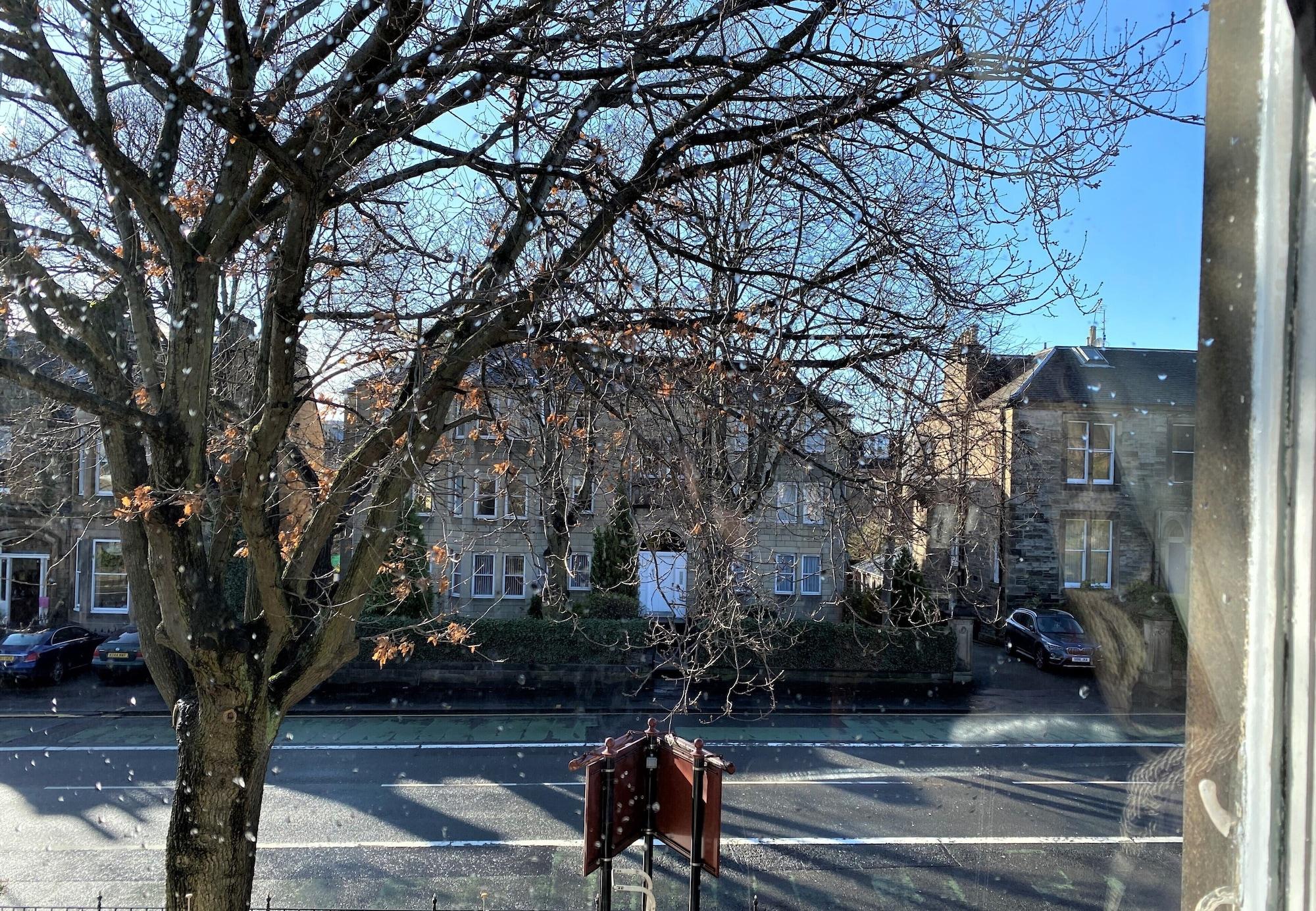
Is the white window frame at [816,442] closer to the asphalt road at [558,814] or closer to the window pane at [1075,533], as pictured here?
the window pane at [1075,533]

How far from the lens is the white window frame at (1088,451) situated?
7.34ft

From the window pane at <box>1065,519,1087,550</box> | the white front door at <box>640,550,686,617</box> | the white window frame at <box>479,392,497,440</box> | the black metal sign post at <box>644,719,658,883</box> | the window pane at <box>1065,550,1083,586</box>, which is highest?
the white window frame at <box>479,392,497,440</box>

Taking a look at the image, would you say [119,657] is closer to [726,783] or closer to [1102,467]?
[726,783]

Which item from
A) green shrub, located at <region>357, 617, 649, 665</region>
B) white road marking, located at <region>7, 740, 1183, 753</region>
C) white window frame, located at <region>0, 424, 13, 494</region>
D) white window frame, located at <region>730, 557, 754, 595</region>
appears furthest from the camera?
green shrub, located at <region>357, 617, 649, 665</region>

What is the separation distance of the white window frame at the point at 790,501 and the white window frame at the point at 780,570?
22 cm

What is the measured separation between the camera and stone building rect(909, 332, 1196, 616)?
1398mm

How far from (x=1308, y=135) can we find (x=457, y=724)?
15505 millimetres

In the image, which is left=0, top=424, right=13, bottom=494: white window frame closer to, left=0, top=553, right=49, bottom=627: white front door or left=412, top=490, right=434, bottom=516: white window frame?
left=412, top=490, right=434, bottom=516: white window frame

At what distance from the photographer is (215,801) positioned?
5.11 m

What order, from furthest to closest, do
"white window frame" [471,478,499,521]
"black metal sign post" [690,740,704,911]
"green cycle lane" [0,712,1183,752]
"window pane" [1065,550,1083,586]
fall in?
1. "green cycle lane" [0,712,1183,752]
2. "black metal sign post" [690,740,704,911]
3. "white window frame" [471,478,499,521]
4. "window pane" [1065,550,1083,586]

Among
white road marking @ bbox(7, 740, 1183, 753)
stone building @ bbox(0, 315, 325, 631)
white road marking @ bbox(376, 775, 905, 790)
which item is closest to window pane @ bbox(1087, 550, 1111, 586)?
stone building @ bbox(0, 315, 325, 631)

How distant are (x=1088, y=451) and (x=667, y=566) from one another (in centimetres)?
298

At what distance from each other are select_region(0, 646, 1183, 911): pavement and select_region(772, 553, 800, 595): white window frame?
3.73ft

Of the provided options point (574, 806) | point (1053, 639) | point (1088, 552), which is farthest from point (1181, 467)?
point (574, 806)
